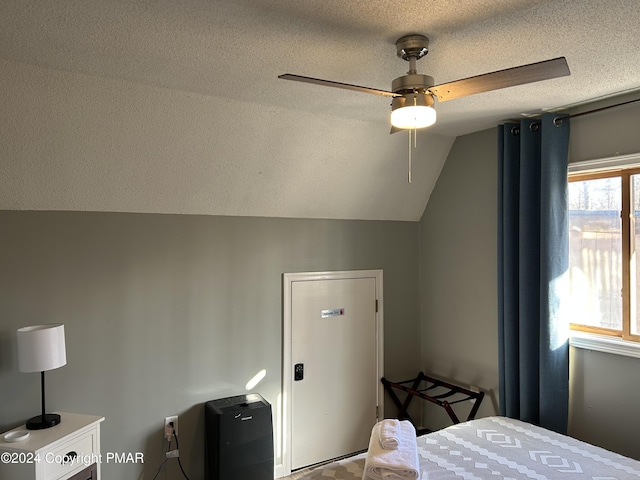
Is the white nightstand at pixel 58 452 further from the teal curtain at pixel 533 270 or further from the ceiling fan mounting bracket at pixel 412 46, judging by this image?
the teal curtain at pixel 533 270

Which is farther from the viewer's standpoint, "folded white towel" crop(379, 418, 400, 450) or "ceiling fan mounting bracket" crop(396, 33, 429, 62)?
"folded white towel" crop(379, 418, 400, 450)

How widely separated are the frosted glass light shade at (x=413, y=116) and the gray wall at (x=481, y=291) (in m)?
1.62

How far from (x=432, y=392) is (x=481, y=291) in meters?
1.08

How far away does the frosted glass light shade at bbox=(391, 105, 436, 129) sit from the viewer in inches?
74.7

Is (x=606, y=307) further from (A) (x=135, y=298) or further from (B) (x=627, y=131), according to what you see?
(A) (x=135, y=298)

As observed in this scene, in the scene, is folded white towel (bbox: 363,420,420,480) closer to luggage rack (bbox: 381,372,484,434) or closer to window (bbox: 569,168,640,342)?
luggage rack (bbox: 381,372,484,434)

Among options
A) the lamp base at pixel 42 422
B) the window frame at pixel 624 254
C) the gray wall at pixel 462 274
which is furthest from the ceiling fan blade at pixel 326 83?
the lamp base at pixel 42 422

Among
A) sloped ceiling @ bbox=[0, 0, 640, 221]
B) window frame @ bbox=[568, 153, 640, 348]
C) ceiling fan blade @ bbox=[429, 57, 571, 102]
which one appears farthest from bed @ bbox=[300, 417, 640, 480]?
sloped ceiling @ bbox=[0, 0, 640, 221]

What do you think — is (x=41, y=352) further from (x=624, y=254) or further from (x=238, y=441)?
(x=624, y=254)

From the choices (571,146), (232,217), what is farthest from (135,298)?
(571,146)

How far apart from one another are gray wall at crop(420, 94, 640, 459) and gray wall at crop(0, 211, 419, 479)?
93 centimetres

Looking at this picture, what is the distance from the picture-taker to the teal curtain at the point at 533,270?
119 inches

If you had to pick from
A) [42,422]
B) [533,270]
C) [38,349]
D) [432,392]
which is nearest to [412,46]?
[533,270]

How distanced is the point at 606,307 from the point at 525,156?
3.63 feet
